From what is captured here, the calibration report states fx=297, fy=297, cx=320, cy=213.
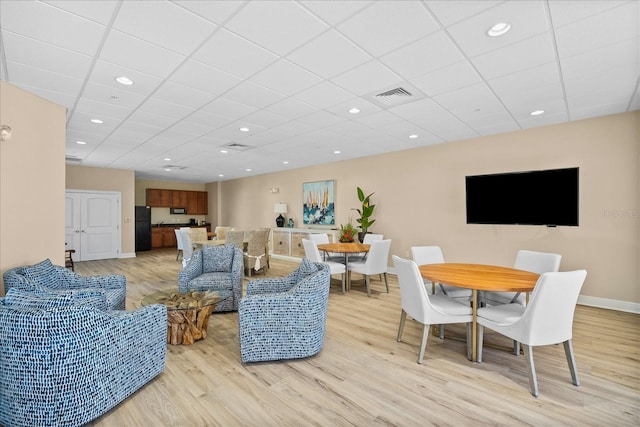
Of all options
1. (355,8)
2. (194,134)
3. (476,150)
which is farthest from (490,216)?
(194,134)

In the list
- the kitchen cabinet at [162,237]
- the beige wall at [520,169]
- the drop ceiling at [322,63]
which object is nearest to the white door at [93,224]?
the kitchen cabinet at [162,237]

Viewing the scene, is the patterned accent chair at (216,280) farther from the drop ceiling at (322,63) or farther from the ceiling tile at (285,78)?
the ceiling tile at (285,78)

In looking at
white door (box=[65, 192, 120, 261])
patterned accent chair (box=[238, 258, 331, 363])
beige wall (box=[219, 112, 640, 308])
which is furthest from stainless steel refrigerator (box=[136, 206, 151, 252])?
patterned accent chair (box=[238, 258, 331, 363])

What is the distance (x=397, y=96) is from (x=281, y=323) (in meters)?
2.78

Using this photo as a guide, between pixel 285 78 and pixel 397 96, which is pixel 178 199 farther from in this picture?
pixel 397 96

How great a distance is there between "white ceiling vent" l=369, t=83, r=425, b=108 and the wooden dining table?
1.96m

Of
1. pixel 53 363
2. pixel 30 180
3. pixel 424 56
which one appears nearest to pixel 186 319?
pixel 53 363

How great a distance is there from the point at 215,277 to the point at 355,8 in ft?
11.2

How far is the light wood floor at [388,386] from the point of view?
194 centimetres

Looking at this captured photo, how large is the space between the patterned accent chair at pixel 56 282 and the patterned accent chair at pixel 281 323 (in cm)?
149

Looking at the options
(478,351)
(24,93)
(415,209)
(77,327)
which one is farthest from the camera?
(415,209)

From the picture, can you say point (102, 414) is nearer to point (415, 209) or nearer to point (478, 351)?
point (478, 351)

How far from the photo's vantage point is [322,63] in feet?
8.84

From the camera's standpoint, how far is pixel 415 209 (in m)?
6.12
